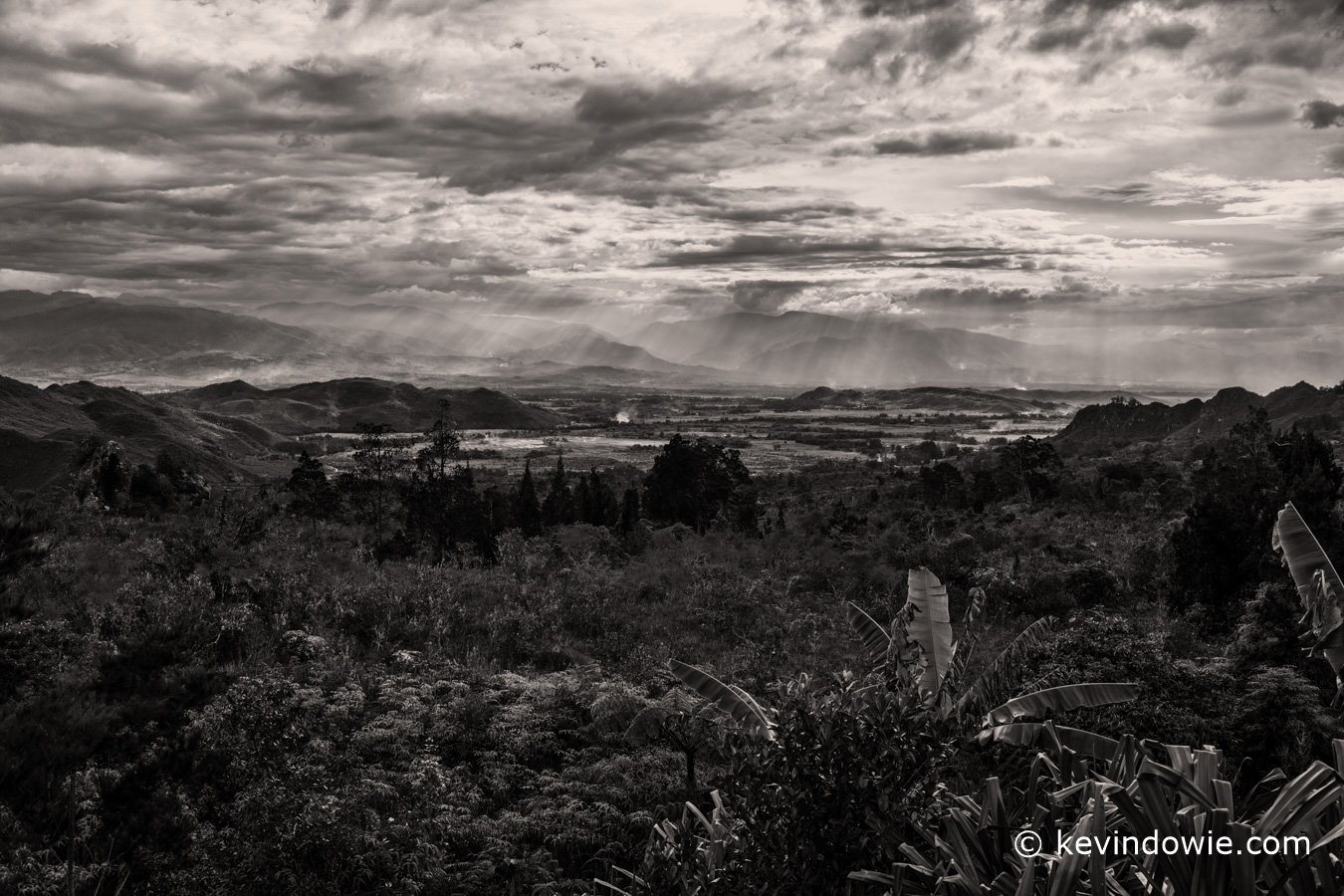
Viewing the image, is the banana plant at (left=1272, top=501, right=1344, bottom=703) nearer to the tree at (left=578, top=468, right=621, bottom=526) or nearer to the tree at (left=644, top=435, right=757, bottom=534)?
the tree at (left=578, top=468, right=621, bottom=526)

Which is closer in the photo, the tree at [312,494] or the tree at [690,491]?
the tree at [312,494]

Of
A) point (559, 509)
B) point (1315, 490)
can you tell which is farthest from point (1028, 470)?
Answer: point (1315, 490)

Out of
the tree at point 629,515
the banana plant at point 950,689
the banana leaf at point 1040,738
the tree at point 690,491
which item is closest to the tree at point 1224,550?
the banana plant at point 950,689

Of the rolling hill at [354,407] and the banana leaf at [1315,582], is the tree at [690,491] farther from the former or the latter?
the rolling hill at [354,407]

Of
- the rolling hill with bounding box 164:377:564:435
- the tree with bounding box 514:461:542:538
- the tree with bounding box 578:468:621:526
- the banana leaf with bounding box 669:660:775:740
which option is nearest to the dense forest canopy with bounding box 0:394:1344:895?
the banana leaf with bounding box 669:660:775:740

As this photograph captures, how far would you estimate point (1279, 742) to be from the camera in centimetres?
943

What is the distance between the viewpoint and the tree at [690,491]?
4197 centimetres

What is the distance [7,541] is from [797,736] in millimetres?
8806

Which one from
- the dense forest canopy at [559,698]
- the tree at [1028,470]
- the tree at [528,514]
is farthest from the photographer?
the tree at [1028,470]

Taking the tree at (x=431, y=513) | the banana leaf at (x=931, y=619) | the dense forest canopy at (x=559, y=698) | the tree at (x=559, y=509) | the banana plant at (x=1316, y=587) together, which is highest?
the banana plant at (x=1316, y=587)

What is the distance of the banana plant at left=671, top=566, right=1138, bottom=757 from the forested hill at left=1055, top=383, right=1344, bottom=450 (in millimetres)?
74309

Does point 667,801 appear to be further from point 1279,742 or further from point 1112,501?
point 1112,501

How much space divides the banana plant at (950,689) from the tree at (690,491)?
3182cm

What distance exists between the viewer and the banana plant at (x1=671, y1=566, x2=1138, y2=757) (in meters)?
6.70
